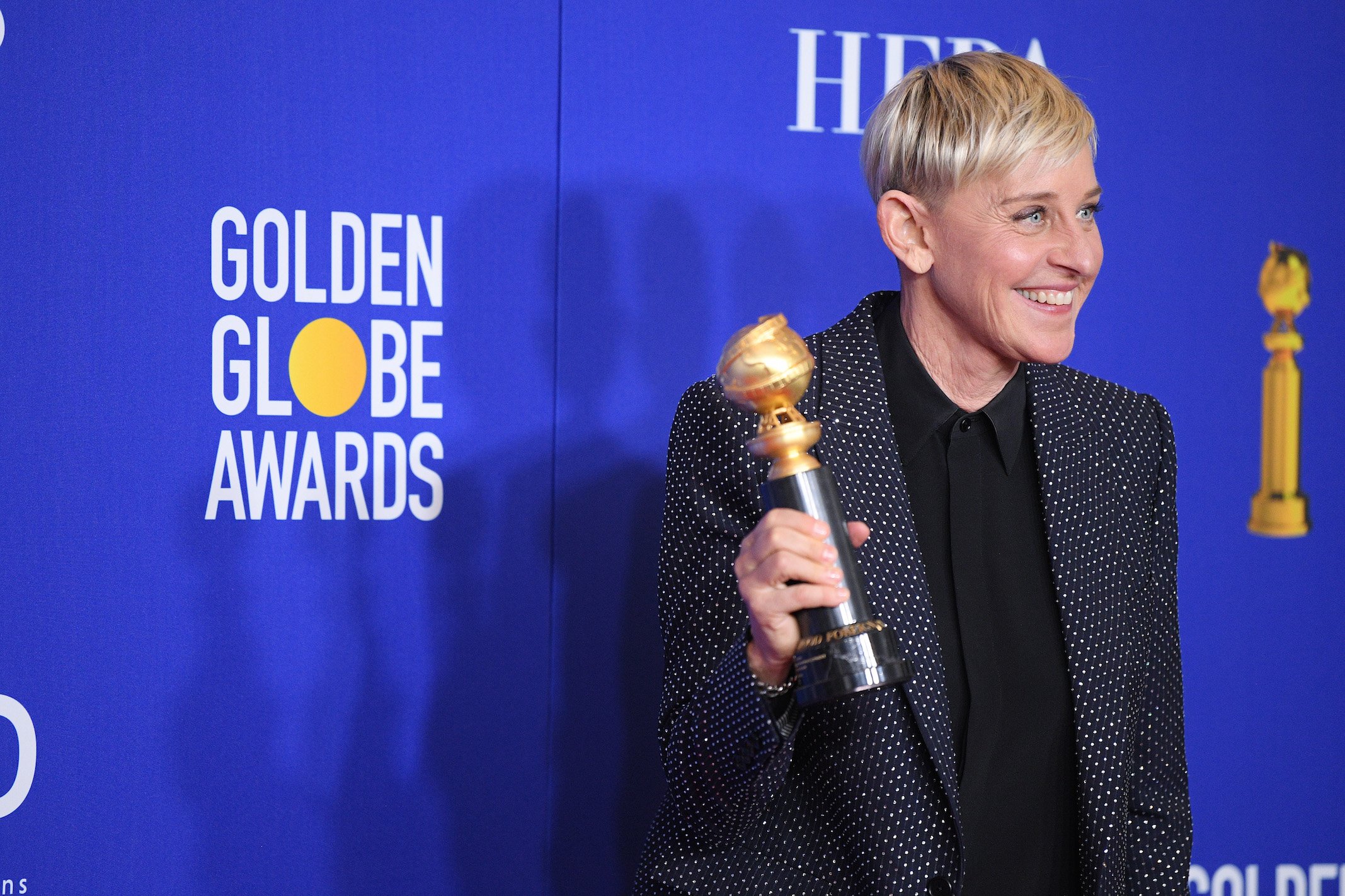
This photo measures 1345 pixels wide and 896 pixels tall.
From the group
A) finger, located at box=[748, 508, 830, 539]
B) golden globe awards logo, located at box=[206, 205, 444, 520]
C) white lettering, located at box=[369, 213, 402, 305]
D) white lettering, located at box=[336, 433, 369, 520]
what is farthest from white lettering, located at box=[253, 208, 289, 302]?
finger, located at box=[748, 508, 830, 539]

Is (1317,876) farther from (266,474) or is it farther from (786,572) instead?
(266,474)

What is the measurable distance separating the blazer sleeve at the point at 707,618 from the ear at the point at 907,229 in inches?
10.8

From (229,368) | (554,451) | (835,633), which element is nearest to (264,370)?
(229,368)

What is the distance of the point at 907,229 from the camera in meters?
1.46

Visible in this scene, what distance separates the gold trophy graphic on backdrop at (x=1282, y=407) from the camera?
112 cm

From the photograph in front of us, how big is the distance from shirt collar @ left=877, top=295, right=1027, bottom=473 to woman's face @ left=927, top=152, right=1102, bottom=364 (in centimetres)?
8

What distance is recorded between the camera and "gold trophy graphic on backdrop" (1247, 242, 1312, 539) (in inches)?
43.9

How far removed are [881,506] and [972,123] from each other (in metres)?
0.43

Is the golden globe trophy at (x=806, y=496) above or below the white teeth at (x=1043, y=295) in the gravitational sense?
below

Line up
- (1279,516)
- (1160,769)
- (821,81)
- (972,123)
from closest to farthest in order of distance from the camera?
(1279,516), (972,123), (1160,769), (821,81)

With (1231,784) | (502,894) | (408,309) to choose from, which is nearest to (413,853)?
(502,894)

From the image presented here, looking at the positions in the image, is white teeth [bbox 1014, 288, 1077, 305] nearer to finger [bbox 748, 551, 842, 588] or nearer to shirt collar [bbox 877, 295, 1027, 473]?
shirt collar [bbox 877, 295, 1027, 473]

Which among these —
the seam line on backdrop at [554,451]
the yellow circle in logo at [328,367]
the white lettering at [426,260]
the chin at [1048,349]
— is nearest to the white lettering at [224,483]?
the yellow circle in logo at [328,367]

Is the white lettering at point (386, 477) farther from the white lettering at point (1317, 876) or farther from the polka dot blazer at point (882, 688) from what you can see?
the white lettering at point (1317, 876)
